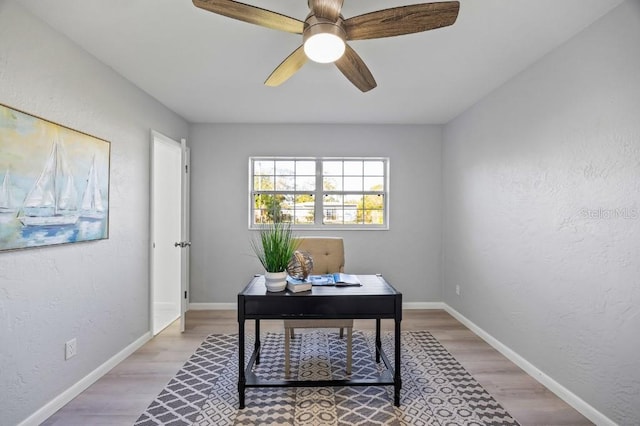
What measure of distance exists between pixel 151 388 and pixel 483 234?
10.7 feet

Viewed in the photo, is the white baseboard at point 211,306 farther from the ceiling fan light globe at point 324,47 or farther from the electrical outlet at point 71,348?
the ceiling fan light globe at point 324,47

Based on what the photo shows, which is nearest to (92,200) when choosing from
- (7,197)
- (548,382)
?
(7,197)

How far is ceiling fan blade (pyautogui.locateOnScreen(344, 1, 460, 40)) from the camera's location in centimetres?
151

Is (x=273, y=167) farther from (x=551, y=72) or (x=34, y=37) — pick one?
(x=551, y=72)

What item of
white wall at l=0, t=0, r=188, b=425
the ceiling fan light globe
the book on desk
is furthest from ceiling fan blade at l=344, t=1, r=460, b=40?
white wall at l=0, t=0, r=188, b=425

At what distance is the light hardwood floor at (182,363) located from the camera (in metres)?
2.14

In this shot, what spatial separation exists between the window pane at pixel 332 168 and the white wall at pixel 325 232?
14 cm

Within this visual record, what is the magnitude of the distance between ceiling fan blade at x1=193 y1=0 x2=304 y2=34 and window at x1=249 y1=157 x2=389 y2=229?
112 inches

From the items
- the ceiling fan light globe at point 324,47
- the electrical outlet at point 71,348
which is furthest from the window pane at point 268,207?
the ceiling fan light globe at point 324,47

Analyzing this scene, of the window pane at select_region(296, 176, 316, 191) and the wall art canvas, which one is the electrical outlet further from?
the window pane at select_region(296, 176, 316, 191)

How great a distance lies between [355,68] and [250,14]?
70cm

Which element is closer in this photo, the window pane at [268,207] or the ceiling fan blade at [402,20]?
the ceiling fan blade at [402,20]

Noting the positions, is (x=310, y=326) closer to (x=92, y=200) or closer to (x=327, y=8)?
(x=92, y=200)

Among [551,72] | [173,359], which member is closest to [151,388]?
[173,359]
